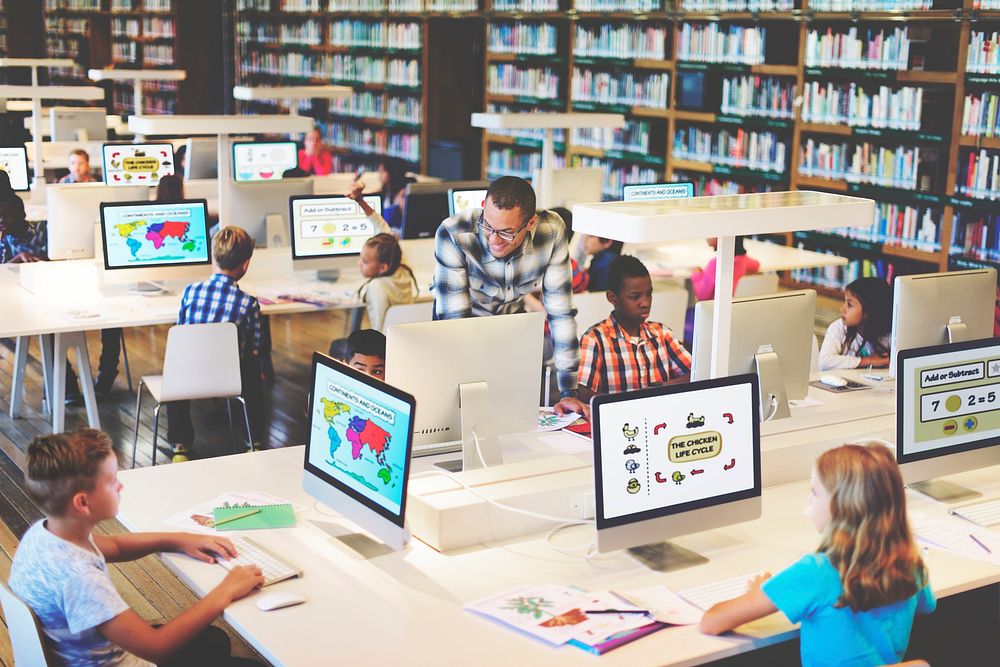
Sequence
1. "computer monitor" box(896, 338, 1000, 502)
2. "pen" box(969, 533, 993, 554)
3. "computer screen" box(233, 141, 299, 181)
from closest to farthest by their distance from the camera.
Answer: "pen" box(969, 533, 993, 554) < "computer monitor" box(896, 338, 1000, 502) < "computer screen" box(233, 141, 299, 181)

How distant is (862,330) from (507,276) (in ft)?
5.04

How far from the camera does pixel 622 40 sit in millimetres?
9359

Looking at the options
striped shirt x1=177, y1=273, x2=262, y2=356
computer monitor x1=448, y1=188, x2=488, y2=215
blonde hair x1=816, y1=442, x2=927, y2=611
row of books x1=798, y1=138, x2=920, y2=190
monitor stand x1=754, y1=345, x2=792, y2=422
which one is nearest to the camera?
blonde hair x1=816, y1=442, x2=927, y2=611

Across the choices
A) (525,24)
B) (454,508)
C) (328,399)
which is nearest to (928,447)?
(454,508)

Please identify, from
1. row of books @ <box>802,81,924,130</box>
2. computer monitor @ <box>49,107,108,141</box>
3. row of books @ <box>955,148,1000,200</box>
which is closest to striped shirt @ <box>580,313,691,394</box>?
row of books @ <box>955,148,1000,200</box>

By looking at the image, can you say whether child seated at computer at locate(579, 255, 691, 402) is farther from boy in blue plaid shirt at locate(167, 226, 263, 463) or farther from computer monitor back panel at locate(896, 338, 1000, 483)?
boy in blue plaid shirt at locate(167, 226, 263, 463)

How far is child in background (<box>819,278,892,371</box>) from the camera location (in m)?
4.48

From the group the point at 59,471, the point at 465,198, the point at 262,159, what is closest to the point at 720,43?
the point at 465,198

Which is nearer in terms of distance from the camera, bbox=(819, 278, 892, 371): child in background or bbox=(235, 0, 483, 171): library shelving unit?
bbox=(819, 278, 892, 371): child in background

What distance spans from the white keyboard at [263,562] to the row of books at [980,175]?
568cm

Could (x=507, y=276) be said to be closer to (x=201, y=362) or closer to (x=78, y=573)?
(x=201, y=362)

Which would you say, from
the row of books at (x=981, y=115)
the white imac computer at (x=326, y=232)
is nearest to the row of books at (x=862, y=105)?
the row of books at (x=981, y=115)

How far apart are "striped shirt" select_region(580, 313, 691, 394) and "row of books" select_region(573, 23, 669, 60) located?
5502 millimetres

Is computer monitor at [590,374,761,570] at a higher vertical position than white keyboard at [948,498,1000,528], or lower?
higher
